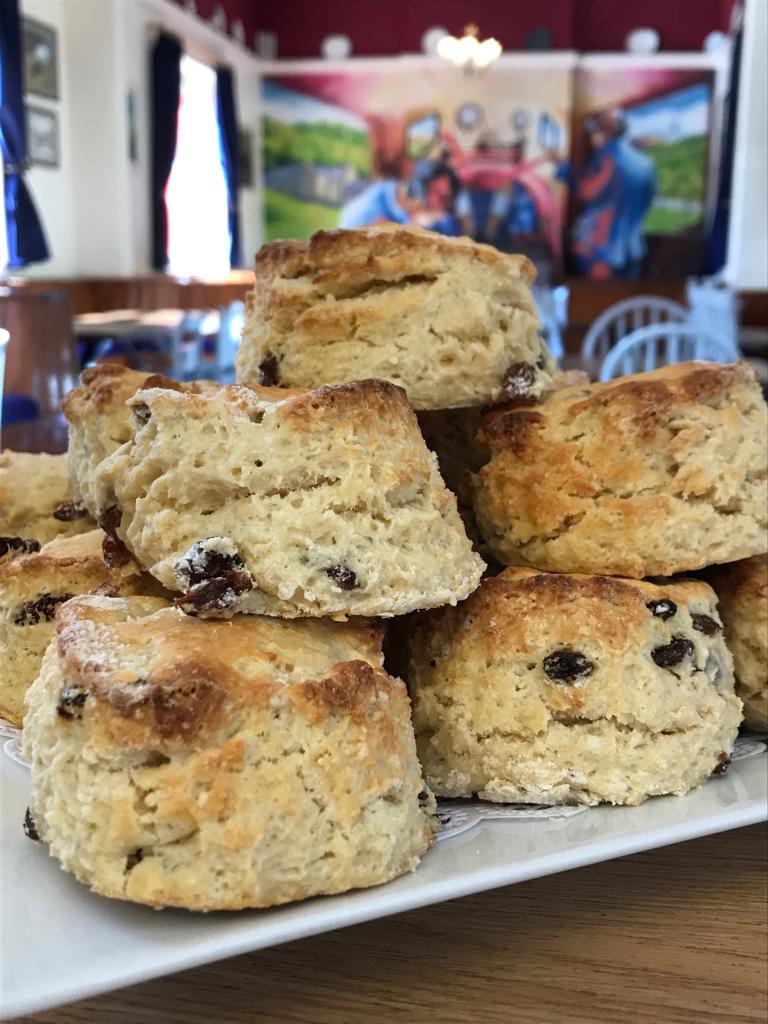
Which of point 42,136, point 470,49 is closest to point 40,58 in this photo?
point 42,136

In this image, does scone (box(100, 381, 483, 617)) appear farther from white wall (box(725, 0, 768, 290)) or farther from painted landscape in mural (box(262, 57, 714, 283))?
painted landscape in mural (box(262, 57, 714, 283))

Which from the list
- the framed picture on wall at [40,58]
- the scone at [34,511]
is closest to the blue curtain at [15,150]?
the framed picture on wall at [40,58]

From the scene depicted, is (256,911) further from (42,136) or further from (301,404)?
(42,136)

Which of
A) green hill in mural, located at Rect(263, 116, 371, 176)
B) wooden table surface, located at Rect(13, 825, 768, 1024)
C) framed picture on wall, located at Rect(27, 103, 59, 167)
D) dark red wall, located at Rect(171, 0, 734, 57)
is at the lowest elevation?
wooden table surface, located at Rect(13, 825, 768, 1024)

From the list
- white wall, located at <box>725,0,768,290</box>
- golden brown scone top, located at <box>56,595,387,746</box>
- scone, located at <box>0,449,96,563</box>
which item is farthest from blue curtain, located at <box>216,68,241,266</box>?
golden brown scone top, located at <box>56,595,387,746</box>

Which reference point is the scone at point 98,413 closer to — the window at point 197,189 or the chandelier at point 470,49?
the window at point 197,189

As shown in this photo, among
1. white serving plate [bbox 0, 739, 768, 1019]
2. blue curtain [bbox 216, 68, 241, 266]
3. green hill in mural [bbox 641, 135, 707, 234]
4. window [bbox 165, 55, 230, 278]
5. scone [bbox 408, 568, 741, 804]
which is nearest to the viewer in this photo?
white serving plate [bbox 0, 739, 768, 1019]
